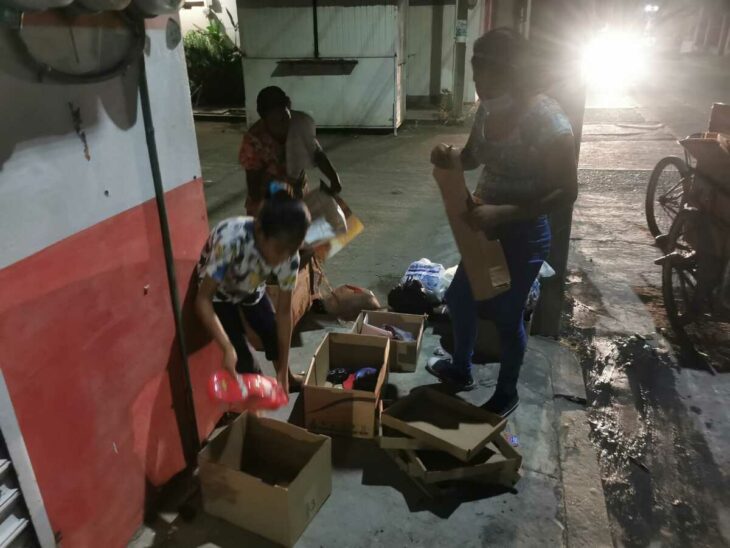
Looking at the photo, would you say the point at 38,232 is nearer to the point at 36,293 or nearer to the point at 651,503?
the point at 36,293

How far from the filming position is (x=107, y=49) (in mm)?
1860

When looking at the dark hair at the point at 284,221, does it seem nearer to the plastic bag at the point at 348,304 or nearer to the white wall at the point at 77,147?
the white wall at the point at 77,147

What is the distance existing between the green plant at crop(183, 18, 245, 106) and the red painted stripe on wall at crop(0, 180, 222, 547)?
12.3 metres

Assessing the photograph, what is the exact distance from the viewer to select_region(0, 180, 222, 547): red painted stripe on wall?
65.2 inches

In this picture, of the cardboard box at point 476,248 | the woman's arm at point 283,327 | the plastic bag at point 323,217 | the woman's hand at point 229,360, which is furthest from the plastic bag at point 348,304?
the woman's hand at point 229,360

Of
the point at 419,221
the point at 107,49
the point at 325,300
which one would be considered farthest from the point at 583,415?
the point at 419,221

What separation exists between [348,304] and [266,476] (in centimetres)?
170

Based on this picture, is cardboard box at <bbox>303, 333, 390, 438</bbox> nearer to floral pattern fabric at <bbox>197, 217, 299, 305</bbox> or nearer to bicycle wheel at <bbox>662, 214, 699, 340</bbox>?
floral pattern fabric at <bbox>197, 217, 299, 305</bbox>

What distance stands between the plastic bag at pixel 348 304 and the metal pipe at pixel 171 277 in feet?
5.27

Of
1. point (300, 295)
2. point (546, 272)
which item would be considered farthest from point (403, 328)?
point (546, 272)

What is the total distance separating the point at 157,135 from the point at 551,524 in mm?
2307

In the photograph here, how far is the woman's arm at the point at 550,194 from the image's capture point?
241 centimetres

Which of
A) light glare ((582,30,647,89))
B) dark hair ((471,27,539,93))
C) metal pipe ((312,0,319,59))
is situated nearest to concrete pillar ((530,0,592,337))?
dark hair ((471,27,539,93))

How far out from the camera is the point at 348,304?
13.4ft
